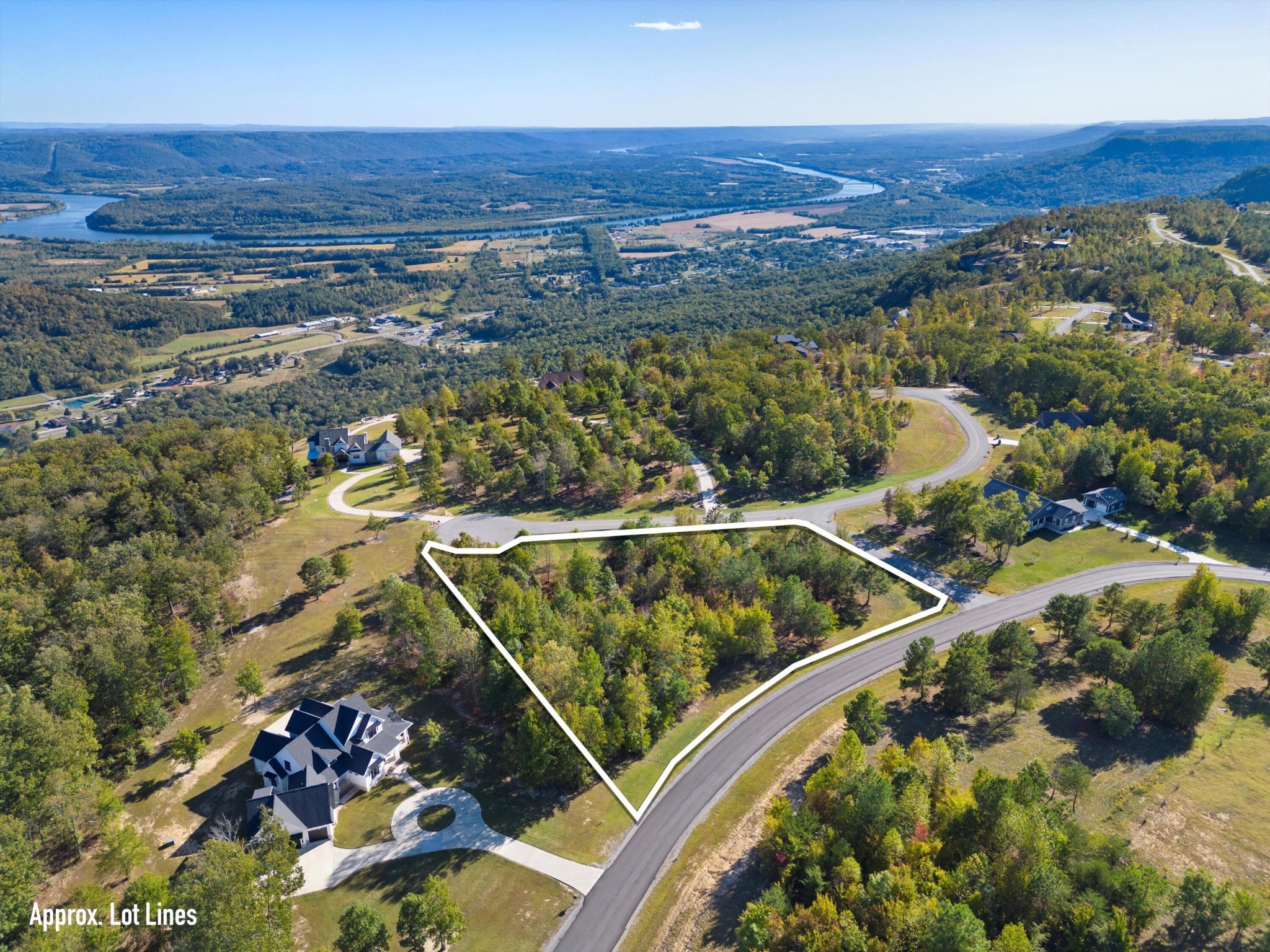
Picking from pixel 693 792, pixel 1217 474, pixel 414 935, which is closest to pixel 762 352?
pixel 1217 474

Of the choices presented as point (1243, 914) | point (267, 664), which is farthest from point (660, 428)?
point (1243, 914)

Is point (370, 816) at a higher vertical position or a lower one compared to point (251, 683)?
lower

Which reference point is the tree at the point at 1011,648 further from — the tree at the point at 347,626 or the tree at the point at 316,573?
the tree at the point at 316,573

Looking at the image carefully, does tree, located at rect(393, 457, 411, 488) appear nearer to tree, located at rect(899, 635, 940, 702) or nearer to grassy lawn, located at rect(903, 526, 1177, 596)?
grassy lawn, located at rect(903, 526, 1177, 596)

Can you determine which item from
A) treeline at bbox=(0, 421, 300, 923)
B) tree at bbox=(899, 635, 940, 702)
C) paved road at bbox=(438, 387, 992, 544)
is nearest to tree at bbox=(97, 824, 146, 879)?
treeline at bbox=(0, 421, 300, 923)

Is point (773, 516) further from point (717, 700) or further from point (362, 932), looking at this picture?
point (362, 932)
